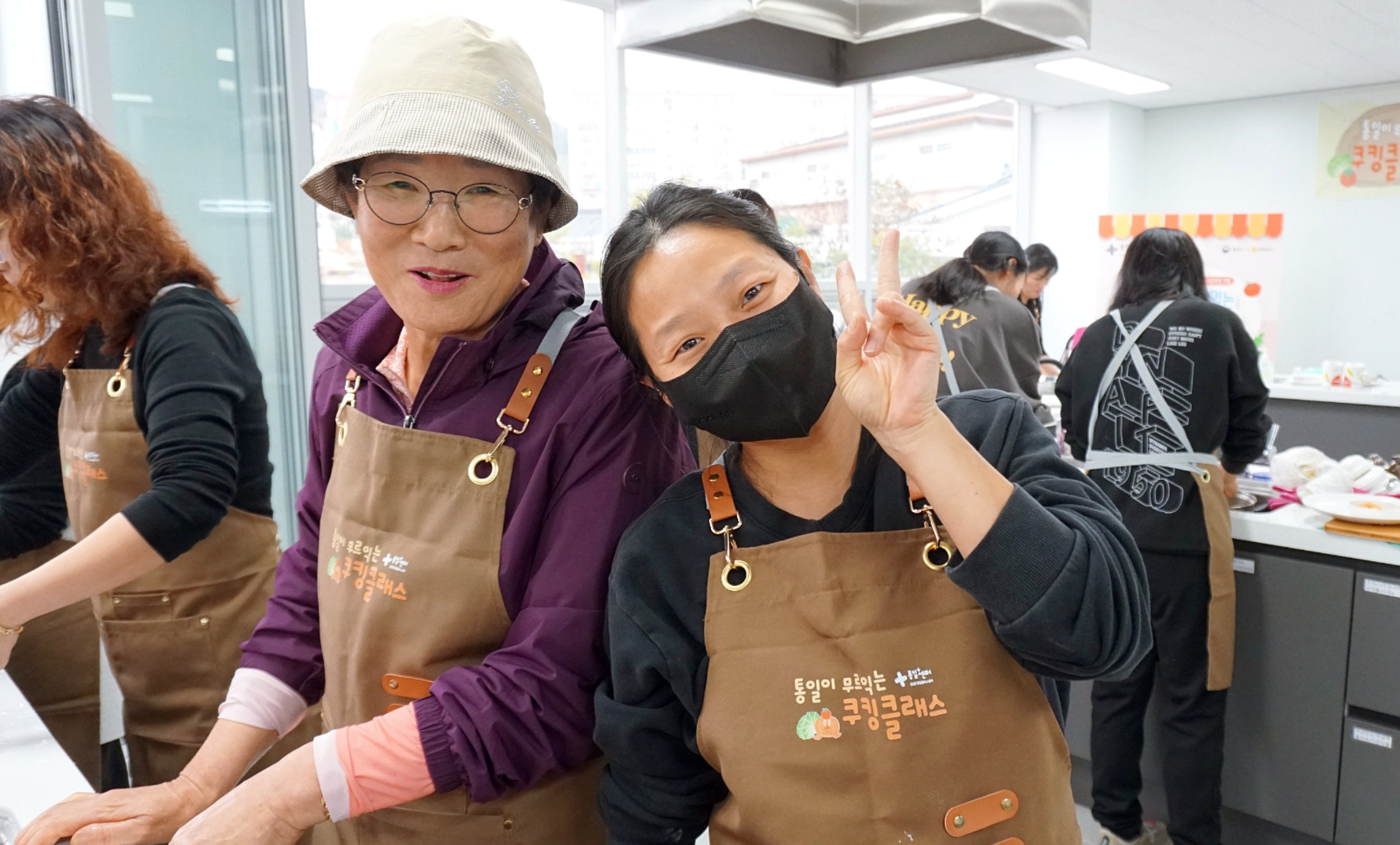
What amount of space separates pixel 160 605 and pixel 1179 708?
2.50 metres

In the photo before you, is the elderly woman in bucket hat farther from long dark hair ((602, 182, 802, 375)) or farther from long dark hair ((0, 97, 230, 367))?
long dark hair ((0, 97, 230, 367))

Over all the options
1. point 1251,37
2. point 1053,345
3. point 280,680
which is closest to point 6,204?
point 280,680

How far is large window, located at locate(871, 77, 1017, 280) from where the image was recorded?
7398mm

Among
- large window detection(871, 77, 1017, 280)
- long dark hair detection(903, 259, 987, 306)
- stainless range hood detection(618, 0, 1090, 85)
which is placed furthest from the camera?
large window detection(871, 77, 1017, 280)

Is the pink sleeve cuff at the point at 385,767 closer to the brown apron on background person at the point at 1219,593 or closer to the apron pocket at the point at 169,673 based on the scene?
the apron pocket at the point at 169,673

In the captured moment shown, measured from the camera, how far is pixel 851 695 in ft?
3.09

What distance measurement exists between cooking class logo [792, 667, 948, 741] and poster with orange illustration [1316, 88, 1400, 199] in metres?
8.71

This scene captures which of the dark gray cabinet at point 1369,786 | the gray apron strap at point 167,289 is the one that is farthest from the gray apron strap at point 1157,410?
the gray apron strap at point 167,289

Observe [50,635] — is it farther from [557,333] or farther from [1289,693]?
[1289,693]

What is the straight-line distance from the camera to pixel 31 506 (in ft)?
6.20

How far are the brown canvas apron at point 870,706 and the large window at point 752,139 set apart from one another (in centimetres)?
430

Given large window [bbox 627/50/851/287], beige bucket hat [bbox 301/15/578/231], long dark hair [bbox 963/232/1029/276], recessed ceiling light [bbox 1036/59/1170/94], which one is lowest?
long dark hair [bbox 963/232/1029/276]

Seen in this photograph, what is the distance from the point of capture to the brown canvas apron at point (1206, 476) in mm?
2537

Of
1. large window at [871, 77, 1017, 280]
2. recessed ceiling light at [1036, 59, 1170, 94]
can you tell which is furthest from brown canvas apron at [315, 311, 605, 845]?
recessed ceiling light at [1036, 59, 1170, 94]
